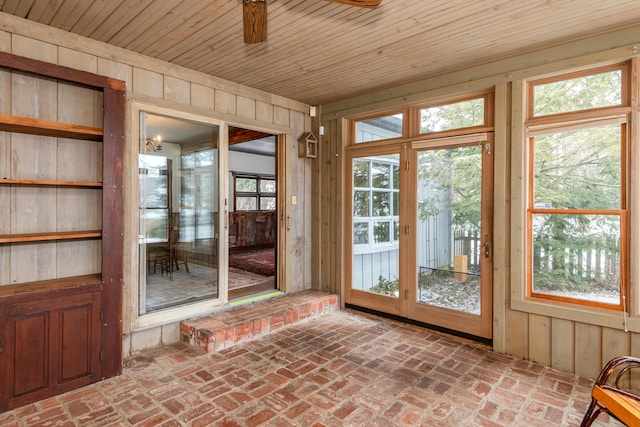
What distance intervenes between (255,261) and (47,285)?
Result: 184 inches

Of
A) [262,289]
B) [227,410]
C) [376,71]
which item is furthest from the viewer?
[262,289]

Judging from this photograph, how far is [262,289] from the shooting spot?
15.9ft

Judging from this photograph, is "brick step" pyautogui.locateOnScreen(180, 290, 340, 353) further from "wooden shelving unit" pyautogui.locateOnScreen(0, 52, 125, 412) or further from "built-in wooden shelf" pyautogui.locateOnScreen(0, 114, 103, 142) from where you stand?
"built-in wooden shelf" pyautogui.locateOnScreen(0, 114, 103, 142)

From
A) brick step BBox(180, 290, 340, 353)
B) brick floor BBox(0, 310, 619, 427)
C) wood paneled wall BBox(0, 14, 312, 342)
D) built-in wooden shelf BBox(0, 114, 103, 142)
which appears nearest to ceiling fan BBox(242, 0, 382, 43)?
built-in wooden shelf BBox(0, 114, 103, 142)

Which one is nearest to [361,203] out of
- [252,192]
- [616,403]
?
[616,403]

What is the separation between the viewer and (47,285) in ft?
8.56

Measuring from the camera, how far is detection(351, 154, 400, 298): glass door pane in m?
4.29

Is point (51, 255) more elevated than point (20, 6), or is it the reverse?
point (20, 6)

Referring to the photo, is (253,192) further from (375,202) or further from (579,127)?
(579,127)

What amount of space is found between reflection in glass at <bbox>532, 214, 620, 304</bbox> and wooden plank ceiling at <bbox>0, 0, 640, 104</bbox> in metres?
1.59

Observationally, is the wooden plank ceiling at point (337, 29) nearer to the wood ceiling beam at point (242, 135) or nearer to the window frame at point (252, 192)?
the wood ceiling beam at point (242, 135)

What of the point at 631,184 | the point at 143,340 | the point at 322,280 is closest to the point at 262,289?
the point at 322,280

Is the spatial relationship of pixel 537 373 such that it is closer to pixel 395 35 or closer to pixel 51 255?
pixel 395 35

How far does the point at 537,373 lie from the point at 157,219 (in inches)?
A: 151
